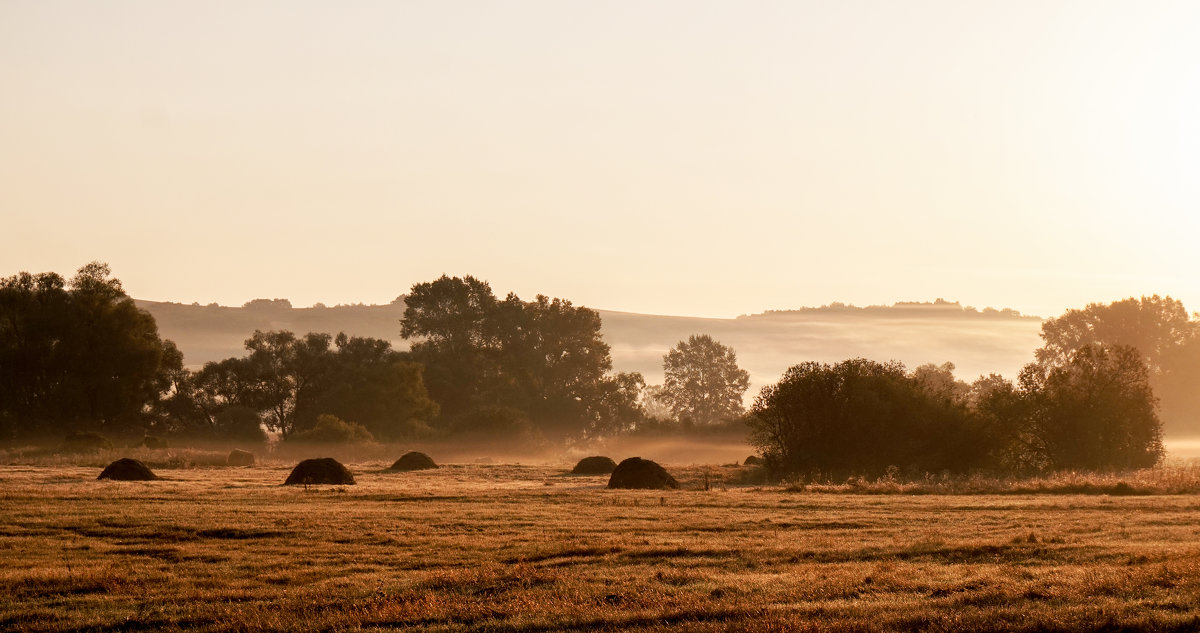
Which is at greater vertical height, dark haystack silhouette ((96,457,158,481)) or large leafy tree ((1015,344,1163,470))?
large leafy tree ((1015,344,1163,470))

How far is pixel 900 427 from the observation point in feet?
196

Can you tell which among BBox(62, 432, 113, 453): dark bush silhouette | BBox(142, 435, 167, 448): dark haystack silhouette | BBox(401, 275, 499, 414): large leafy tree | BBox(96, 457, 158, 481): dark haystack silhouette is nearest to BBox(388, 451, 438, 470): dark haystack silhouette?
BBox(96, 457, 158, 481): dark haystack silhouette

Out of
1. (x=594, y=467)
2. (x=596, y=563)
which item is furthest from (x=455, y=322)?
(x=596, y=563)

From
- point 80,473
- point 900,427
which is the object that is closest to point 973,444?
point 900,427

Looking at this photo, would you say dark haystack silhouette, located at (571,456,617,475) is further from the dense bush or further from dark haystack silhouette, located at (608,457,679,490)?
dark haystack silhouette, located at (608,457,679,490)

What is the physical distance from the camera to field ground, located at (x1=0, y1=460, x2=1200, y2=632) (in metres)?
15.7

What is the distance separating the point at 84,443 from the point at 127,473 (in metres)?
34.5

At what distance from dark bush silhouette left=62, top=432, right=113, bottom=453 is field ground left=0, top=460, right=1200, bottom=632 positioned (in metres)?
41.3

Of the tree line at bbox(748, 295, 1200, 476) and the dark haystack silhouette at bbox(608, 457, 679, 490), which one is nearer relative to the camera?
the dark haystack silhouette at bbox(608, 457, 679, 490)

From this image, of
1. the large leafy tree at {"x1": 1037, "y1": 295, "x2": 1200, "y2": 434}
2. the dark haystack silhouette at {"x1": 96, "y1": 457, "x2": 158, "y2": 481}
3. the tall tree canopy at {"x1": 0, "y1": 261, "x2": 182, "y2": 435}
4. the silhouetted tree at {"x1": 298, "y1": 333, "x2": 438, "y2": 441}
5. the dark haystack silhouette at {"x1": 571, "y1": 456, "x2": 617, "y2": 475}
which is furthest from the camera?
the large leafy tree at {"x1": 1037, "y1": 295, "x2": 1200, "y2": 434}

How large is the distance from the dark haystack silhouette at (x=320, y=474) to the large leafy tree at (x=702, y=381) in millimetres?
94899

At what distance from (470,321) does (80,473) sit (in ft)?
256

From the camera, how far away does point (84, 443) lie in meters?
80.3

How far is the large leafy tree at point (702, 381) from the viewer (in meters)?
143
